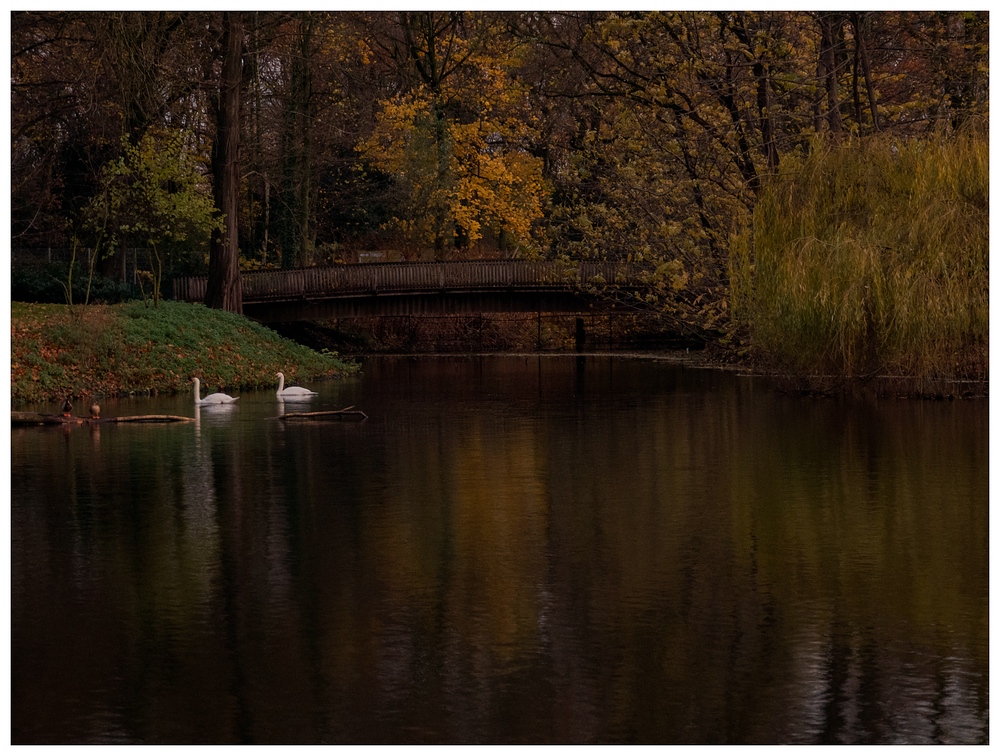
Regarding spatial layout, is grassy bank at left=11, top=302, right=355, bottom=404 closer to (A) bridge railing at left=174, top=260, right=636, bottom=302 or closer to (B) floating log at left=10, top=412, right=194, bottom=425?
(B) floating log at left=10, top=412, right=194, bottom=425

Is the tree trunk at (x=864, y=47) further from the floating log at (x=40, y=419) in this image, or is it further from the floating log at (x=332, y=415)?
the floating log at (x=40, y=419)

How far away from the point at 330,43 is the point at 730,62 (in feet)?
81.1

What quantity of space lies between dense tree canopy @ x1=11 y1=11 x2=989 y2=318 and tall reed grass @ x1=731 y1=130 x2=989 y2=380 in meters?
1.54

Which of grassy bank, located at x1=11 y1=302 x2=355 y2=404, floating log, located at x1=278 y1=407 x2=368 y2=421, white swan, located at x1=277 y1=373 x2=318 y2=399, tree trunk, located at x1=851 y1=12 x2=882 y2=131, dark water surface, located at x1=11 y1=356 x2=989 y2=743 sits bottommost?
dark water surface, located at x1=11 y1=356 x2=989 y2=743

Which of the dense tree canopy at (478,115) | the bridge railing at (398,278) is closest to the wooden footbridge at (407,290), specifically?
the bridge railing at (398,278)

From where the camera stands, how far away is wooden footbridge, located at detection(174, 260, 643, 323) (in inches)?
1993

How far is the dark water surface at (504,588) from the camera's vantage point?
9664 mm

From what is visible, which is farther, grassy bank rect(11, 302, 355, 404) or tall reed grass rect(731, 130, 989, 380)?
A: grassy bank rect(11, 302, 355, 404)

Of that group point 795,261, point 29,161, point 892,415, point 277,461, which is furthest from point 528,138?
point 277,461

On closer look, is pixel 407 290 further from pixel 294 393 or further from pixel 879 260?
pixel 879 260

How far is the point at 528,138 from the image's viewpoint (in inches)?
2391

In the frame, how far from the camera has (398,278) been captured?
169 feet

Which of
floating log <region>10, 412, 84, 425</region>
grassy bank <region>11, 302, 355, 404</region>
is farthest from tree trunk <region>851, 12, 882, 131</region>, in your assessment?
floating log <region>10, 412, 84, 425</region>

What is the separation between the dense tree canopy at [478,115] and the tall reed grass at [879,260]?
1.54 metres
